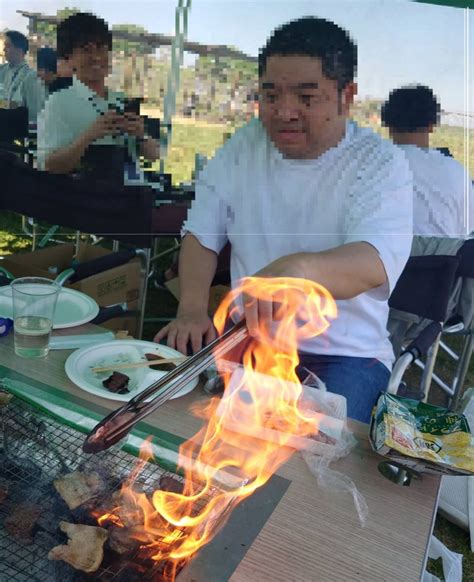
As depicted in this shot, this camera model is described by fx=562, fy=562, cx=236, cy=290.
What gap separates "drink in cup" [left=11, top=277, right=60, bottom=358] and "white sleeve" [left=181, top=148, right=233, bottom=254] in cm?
69

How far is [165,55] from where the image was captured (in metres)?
1.14

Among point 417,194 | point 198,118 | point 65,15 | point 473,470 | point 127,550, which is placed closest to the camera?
point 127,550

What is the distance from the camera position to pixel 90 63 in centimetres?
→ 122

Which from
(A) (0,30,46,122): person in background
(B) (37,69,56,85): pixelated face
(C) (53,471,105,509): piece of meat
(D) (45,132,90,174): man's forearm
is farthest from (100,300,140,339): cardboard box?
(C) (53,471,105,509): piece of meat

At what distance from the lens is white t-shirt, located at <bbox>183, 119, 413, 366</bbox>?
5.37ft

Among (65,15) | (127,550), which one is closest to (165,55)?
(65,15)

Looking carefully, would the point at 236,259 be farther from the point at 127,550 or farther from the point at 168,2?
the point at 127,550

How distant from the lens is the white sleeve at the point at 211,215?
197cm

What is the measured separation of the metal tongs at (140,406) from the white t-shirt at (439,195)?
90 cm

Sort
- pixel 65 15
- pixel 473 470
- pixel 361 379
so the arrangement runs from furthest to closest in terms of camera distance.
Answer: pixel 361 379, pixel 65 15, pixel 473 470

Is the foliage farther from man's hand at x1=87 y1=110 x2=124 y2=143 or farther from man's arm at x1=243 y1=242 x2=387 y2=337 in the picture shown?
man's arm at x1=243 y1=242 x2=387 y2=337

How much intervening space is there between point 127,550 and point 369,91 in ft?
3.37

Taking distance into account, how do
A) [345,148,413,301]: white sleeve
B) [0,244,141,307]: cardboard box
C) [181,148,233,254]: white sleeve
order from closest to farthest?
[345,148,413,301]: white sleeve, [181,148,233,254]: white sleeve, [0,244,141,307]: cardboard box

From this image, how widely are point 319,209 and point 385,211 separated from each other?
23 cm
